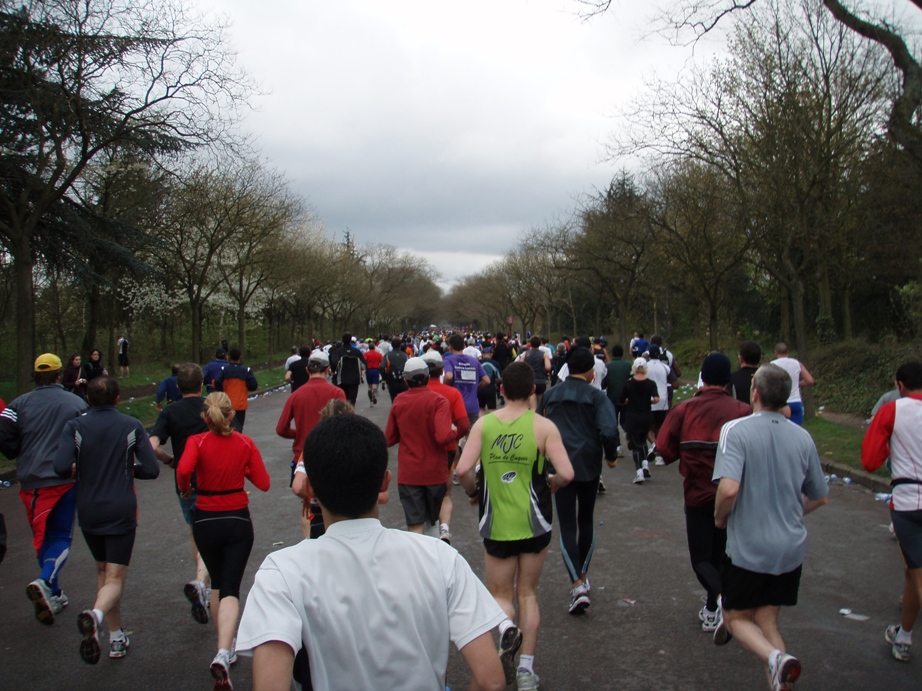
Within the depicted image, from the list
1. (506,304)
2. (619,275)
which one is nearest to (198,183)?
(619,275)

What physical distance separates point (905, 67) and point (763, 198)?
6561 mm

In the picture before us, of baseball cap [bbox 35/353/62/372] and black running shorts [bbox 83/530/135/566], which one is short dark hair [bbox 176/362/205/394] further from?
black running shorts [bbox 83/530/135/566]

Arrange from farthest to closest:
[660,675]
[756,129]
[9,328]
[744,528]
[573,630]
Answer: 1. [9,328]
2. [756,129]
3. [573,630]
4. [660,675]
5. [744,528]

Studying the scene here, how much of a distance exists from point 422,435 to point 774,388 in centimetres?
305

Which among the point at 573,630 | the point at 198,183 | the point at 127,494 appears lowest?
the point at 573,630

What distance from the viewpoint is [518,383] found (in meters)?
4.86

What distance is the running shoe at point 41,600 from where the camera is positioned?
4.92 meters

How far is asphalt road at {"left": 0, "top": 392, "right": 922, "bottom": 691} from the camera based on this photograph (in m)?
4.58

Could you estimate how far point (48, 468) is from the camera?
5.59 metres

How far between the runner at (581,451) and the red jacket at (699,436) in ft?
1.59

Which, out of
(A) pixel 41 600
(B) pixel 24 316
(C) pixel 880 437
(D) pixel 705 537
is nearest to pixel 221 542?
(A) pixel 41 600

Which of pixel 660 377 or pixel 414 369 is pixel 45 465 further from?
pixel 660 377

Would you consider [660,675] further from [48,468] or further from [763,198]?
[763,198]

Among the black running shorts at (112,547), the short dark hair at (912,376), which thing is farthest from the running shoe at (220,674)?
the short dark hair at (912,376)
